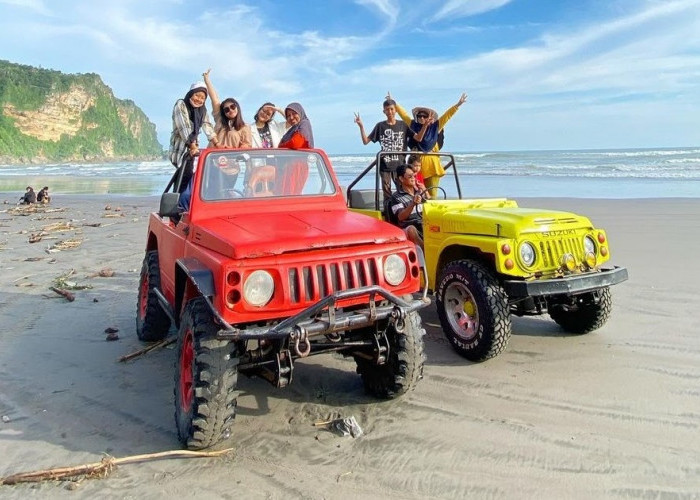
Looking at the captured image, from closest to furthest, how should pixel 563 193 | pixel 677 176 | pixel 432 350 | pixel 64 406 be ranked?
pixel 64 406
pixel 432 350
pixel 563 193
pixel 677 176

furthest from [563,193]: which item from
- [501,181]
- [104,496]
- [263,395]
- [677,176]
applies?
[104,496]

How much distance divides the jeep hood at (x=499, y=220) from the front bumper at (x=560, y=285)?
0.42 metres

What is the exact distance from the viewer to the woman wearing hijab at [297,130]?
6.11 metres

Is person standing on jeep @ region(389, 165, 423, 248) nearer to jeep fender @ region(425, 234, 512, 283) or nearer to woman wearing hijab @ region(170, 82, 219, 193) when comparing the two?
jeep fender @ region(425, 234, 512, 283)

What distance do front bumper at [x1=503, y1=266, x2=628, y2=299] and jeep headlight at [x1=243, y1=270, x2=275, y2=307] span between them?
2.19m

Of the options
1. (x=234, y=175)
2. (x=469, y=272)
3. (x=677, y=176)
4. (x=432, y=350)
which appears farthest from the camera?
(x=677, y=176)

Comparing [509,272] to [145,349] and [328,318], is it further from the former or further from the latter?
[145,349]

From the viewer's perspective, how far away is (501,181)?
84.3 feet

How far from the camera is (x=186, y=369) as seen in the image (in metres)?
3.54

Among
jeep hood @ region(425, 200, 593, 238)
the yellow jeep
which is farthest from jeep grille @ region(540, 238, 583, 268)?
jeep hood @ region(425, 200, 593, 238)

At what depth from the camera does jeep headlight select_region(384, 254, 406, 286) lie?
354 centimetres

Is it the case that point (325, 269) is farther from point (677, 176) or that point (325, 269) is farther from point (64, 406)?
point (677, 176)

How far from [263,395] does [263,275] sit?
53.6 inches

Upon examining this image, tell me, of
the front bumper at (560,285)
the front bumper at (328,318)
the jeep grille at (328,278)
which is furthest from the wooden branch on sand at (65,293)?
the front bumper at (560,285)
